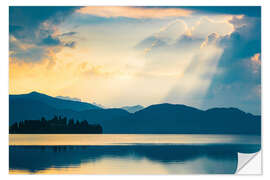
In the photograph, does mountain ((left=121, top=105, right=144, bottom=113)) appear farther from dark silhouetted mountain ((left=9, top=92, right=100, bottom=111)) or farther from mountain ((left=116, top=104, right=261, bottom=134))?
dark silhouetted mountain ((left=9, top=92, right=100, bottom=111))

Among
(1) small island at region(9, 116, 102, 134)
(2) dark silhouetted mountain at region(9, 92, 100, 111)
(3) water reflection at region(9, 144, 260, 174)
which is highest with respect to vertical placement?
(2) dark silhouetted mountain at region(9, 92, 100, 111)

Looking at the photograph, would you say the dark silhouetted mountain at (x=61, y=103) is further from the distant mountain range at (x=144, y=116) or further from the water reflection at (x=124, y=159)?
the water reflection at (x=124, y=159)

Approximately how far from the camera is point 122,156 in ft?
42.3

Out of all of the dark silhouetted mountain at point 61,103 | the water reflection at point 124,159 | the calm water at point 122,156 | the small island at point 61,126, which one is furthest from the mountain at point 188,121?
the dark silhouetted mountain at point 61,103

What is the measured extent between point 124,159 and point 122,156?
1.73 ft

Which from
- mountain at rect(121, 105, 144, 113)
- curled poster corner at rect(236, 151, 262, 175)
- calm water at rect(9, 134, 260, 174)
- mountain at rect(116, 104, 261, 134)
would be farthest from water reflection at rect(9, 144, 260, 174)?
mountain at rect(121, 105, 144, 113)

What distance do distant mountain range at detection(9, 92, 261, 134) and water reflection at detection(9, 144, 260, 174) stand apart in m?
0.63

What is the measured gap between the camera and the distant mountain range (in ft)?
37.7

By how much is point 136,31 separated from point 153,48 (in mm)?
577

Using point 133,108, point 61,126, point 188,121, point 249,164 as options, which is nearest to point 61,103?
point 61,126

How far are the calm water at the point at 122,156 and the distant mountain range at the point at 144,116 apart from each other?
0.42m

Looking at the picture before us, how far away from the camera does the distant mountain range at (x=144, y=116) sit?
11.5 meters

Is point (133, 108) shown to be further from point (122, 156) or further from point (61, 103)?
point (61, 103)
